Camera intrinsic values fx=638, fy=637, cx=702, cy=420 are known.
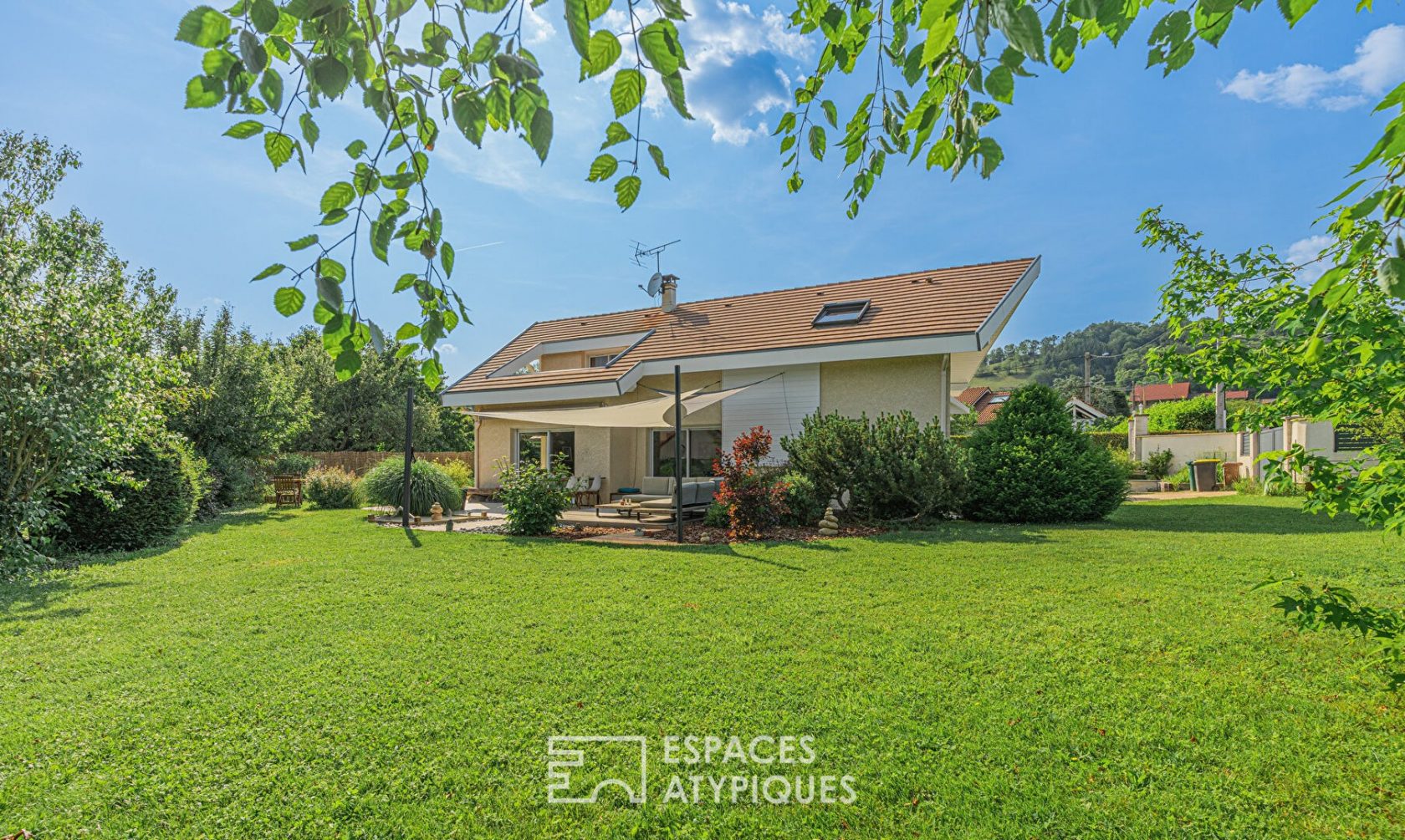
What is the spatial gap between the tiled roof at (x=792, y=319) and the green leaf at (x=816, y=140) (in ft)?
37.9

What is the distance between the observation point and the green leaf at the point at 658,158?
165cm

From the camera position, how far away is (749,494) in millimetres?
10875

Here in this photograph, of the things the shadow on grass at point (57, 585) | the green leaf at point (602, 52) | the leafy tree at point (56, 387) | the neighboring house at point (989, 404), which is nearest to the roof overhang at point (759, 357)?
the leafy tree at point (56, 387)

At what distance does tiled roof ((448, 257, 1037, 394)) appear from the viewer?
14.4m

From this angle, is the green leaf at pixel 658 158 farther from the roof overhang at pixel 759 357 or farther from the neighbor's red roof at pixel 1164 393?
the neighbor's red roof at pixel 1164 393

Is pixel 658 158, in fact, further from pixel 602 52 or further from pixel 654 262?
pixel 654 262

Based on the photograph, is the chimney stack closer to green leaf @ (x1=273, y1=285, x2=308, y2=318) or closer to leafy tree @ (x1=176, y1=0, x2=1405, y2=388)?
leafy tree @ (x1=176, y1=0, x2=1405, y2=388)

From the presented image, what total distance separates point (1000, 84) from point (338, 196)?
1.82 meters

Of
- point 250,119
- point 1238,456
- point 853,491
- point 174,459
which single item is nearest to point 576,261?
point 250,119

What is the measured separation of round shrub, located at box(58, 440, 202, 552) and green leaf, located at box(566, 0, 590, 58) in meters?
10.8

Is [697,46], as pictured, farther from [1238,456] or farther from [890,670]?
[1238,456]

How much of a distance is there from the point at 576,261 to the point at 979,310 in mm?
11561

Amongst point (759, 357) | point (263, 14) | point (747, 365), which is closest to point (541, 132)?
point (263, 14)

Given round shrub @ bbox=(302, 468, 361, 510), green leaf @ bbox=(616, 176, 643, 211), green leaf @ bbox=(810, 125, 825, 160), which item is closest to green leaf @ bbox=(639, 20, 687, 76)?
green leaf @ bbox=(616, 176, 643, 211)
